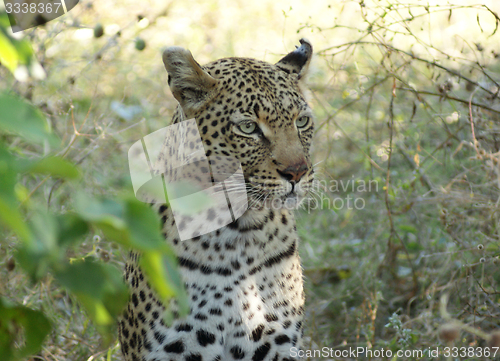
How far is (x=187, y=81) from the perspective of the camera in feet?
9.98

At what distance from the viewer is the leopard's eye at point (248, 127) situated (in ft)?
10.0

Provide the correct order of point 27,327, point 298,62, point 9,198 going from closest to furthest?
1. point 9,198
2. point 27,327
3. point 298,62

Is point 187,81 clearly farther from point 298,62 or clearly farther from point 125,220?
point 125,220

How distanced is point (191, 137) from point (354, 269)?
8.82 ft

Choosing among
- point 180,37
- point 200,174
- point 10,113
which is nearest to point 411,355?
point 200,174

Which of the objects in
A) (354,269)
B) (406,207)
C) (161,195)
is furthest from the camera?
(354,269)

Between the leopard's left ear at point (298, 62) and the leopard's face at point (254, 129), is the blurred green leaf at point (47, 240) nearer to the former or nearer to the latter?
the leopard's face at point (254, 129)

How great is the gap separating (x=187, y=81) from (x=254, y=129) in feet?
1.50

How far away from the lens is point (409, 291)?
4.78m

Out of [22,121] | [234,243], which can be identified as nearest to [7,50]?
[22,121]

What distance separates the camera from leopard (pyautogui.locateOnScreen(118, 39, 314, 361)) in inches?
117

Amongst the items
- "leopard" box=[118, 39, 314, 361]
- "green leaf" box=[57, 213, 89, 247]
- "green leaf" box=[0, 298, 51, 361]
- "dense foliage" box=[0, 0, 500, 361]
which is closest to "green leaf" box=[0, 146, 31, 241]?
"dense foliage" box=[0, 0, 500, 361]

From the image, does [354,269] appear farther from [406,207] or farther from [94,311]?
[94,311]

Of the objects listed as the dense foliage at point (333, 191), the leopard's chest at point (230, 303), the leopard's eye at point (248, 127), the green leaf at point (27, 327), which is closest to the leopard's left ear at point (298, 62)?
the dense foliage at point (333, 191)
